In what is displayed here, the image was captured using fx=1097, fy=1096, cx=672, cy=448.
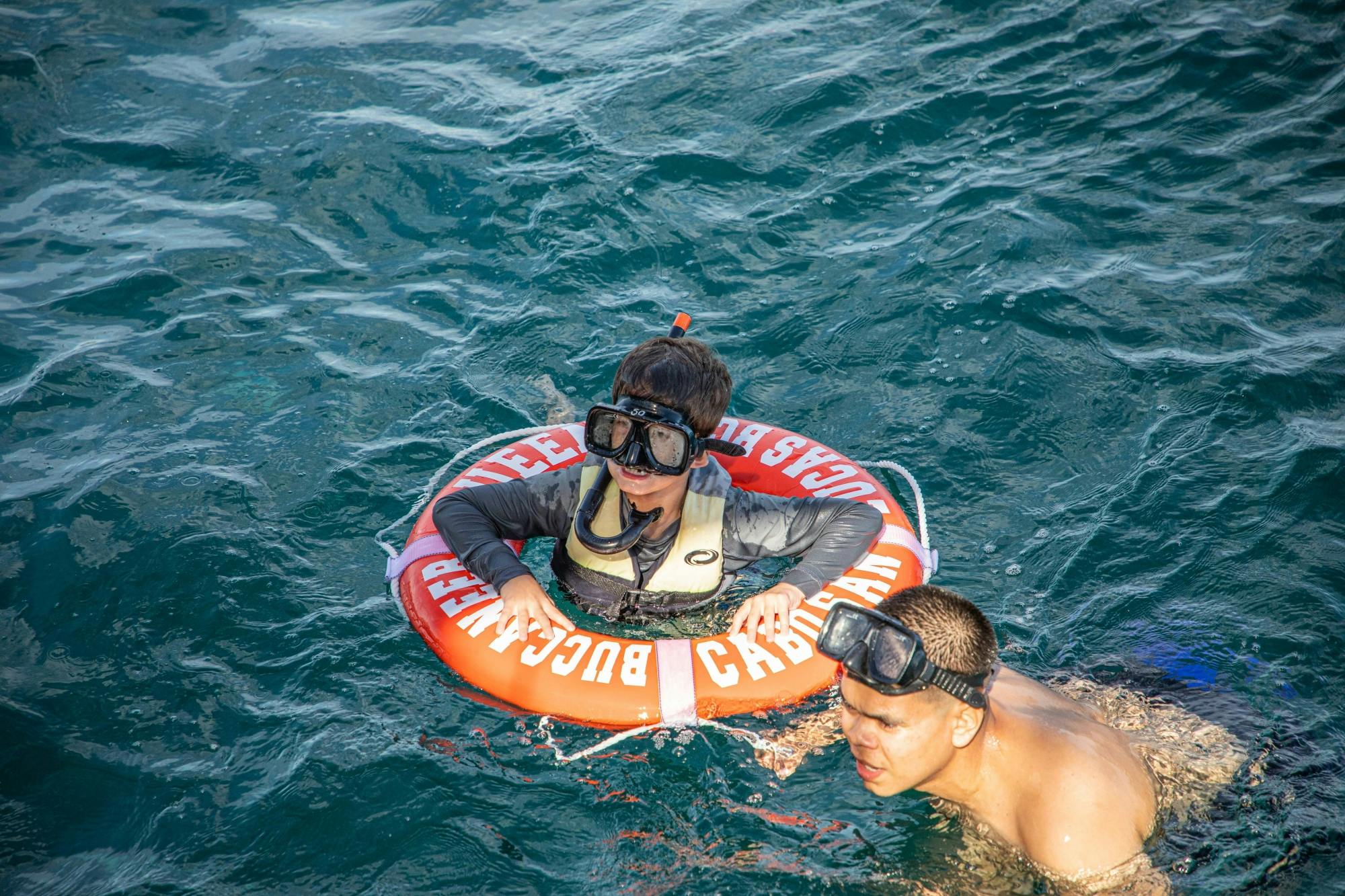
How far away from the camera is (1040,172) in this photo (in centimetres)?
757

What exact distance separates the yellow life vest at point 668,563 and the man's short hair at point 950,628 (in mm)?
1260

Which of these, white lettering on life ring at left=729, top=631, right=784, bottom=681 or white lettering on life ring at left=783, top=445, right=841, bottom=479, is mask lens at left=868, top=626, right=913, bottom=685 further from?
white lettering on life ring at left=783, top=445, right=841, bottom=479

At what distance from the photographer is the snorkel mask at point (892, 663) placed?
3139 millimetres

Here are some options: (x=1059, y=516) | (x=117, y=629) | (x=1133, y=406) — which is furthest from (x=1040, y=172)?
(x=117, y=629)

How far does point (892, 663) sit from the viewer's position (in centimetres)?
313

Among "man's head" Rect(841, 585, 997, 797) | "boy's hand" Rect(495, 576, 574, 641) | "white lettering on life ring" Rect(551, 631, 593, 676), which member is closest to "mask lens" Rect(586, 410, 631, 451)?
"boy's hand" Rect(495, 576, 574, 641)

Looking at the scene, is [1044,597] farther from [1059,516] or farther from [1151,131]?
[1151,131]

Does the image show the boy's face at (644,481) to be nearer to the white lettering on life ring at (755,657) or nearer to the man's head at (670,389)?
the man's head at (670,389)

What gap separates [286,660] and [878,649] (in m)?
2.59

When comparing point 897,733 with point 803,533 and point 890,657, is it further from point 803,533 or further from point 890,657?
point 803,533

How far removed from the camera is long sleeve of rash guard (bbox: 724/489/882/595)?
4367 millimetres

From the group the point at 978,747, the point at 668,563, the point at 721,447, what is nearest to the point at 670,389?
the point at 721,447

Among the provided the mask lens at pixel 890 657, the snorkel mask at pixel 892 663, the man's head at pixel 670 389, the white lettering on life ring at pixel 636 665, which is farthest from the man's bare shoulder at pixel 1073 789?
the man's head at pixel 670 389

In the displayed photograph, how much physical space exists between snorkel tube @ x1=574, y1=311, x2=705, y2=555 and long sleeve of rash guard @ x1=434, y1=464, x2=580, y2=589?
0.14 meters
